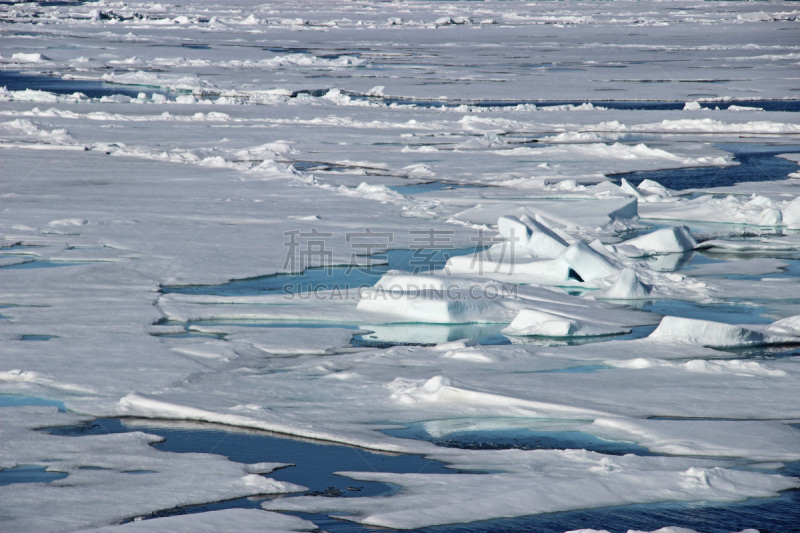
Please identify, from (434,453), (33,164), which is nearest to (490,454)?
(434,453)

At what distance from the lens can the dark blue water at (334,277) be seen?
641 centimetres

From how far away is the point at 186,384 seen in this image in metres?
4.45

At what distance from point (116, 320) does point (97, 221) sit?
3010 millimetres

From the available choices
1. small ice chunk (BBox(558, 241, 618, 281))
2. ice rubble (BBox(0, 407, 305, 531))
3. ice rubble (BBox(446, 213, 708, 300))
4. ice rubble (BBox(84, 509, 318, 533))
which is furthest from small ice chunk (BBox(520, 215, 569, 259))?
ice rubble (BBox(84, 509, 318, 533))

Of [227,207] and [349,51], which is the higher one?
[349,51]

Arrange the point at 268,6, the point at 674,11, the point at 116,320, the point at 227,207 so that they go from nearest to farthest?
the point at 116,320 → the point at 227,207 → the point at 674,11 → the point at 268,6

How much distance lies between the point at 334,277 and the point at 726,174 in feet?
21.6

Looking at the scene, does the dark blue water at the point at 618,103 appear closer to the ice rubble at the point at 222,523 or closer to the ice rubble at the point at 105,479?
the ice rubble at the point at 105,479

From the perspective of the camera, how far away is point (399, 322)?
5852 millimetres

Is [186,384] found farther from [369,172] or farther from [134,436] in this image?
[369,172]

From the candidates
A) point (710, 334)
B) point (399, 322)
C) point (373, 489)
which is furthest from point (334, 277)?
point (373, 489)

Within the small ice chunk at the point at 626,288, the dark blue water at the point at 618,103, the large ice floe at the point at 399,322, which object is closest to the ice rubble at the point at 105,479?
the large ice floe at the point at 399,322

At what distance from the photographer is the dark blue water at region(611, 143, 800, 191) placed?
1094 centimetres

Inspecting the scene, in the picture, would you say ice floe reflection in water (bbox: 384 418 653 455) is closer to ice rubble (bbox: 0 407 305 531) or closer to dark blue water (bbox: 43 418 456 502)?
dark blue water (bbox: 43 418 456 502)
